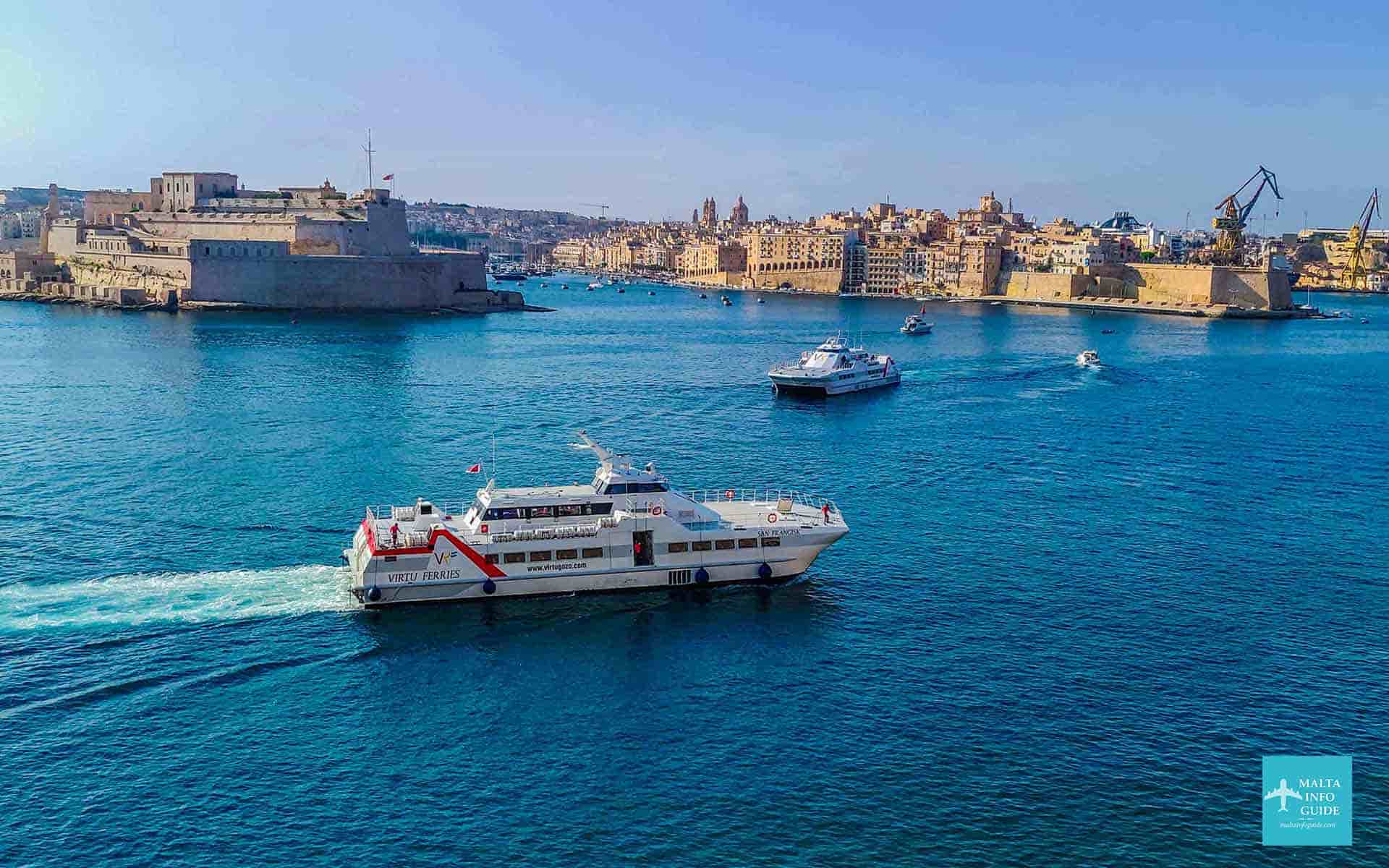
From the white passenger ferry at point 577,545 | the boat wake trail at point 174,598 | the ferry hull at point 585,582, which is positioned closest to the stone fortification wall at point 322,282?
the white passenger ferry at point 577,545

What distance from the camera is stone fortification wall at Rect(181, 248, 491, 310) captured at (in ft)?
271

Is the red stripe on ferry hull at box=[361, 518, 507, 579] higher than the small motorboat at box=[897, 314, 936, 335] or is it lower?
lower

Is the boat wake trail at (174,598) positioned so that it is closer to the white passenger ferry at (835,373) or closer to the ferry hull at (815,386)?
the ferry hull at (815,386)

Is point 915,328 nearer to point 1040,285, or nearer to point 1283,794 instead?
point 1040,285

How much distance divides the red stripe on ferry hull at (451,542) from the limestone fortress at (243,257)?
67347 millimetres

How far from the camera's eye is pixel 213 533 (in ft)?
79.3

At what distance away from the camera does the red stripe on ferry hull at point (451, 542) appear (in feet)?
67.2

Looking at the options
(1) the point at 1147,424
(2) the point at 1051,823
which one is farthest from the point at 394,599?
(1) the point at 1147,424

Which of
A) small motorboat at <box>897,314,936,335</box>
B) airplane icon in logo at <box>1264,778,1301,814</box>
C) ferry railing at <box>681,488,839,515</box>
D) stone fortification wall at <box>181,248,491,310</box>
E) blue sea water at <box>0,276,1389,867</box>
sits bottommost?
airplane icon in logo at <box>1264,778,1301,814</box>

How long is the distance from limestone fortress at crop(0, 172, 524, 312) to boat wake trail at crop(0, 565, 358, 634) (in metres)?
65.3

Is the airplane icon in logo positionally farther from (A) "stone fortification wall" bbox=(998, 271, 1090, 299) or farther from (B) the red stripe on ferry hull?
(A) "stone fortification wall" bbox=(998, 271, 1090, 299)

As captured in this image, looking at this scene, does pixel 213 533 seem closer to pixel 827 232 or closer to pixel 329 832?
pixel 329 832

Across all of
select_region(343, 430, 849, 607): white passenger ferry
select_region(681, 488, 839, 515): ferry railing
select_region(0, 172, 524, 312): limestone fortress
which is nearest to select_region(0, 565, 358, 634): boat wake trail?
select_region(343, 430, 849, 607): white passenger ferry

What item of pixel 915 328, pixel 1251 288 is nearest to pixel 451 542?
pixel 915 328
